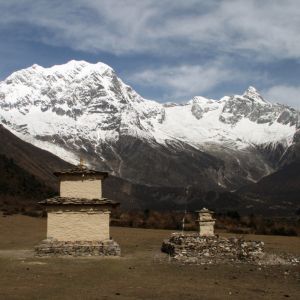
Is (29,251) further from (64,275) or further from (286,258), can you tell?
(286,258)

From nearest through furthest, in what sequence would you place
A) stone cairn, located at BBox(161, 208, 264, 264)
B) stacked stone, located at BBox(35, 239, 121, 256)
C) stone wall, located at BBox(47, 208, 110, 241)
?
stone cairn, located at BBox(161, 208, 264, 264)
stacked stone, located at BBox(35, 239, 121, 256)
stone wall, located at BBox(47, 208, 110, 241)

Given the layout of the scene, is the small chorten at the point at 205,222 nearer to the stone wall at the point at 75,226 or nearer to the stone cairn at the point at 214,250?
the stone cairn at the point at 214,250

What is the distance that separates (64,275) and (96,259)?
225 inches

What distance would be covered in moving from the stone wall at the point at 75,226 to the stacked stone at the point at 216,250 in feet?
12.5

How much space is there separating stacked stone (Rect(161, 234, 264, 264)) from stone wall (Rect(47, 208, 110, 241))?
3.82 m

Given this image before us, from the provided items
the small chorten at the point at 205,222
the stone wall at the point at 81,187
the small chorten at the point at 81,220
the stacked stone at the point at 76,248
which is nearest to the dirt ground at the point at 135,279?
the stacked stone at the point at 76,248

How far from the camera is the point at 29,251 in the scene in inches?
1203

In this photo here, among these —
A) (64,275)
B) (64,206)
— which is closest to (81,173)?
(64,206)

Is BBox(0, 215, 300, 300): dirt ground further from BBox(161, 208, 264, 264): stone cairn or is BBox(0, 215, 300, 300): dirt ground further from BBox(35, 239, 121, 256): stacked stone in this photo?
BBox(161, 208, 264, 264): stone cairn

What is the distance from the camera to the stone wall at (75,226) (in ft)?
96.0

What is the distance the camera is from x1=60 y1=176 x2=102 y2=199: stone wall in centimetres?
2994

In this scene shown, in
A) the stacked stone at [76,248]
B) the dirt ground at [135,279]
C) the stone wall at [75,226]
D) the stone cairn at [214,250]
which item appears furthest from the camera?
the stone wall at [75,226]

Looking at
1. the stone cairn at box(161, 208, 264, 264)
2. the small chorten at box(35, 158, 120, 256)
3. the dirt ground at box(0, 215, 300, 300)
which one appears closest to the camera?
the dirt ground at box(0, 215, 300, 300)

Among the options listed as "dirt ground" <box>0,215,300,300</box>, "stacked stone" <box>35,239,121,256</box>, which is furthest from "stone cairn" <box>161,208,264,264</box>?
"stacked stone" <box>35,239,121,256</box>
